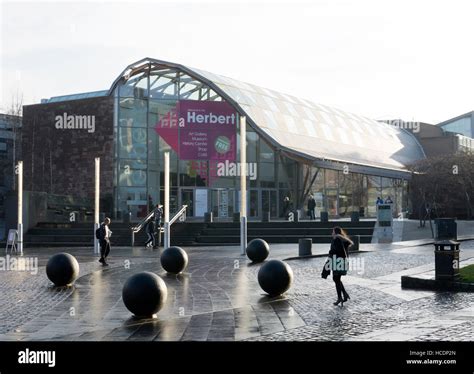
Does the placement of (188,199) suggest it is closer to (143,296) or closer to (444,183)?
(444,183)

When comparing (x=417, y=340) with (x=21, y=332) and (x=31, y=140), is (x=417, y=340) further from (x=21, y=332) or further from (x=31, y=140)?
(x=31, y=140)

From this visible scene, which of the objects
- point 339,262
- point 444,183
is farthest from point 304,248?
Result: point 444,183

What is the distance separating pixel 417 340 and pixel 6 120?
64.1m

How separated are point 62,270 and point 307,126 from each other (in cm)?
3878

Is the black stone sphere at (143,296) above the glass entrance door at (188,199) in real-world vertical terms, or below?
below

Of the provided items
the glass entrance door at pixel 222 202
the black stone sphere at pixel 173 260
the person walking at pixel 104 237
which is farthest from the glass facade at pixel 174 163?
the black stone sphere at pixel 173 260

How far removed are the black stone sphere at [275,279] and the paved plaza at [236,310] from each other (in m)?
0.24

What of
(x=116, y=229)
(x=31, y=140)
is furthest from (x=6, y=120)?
(x=116, y=229)

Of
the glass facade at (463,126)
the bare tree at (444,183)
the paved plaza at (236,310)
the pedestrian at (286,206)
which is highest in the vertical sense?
the glass facade at (463,126)

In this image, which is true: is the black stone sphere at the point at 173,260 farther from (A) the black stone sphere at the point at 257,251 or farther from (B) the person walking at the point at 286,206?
(B) the person walking at the point at 286,206

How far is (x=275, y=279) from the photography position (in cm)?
1308

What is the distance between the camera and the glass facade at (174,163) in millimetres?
45031

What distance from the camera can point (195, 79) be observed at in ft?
150

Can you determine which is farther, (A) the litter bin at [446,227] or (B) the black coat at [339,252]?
(A) the litter bin at [446,227]
